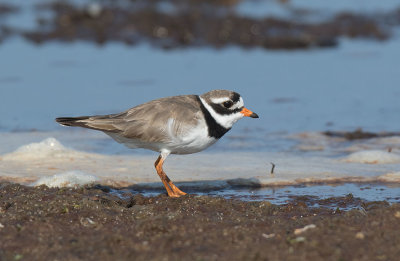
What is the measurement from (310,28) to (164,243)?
33.0 feet

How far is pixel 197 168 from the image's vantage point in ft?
23.0

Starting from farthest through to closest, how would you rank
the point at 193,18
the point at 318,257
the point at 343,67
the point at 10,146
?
1. the point at 193,18
2. the point at 343,67
3. the point at 10,146
4. the point at 318,257

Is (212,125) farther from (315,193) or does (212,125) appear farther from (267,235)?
(267,235)

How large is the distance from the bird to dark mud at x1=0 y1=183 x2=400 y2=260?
1.68ft

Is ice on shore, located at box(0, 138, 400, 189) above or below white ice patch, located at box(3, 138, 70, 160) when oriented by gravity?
below

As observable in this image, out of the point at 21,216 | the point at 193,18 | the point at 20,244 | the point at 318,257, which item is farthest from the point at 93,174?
the point at 193,18

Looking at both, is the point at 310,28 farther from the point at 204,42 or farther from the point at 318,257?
the point at 318,257

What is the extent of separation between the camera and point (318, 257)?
3928 millimetres

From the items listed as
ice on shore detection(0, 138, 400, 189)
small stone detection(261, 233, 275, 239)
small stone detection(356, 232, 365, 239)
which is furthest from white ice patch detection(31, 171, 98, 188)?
small stone detection(356, 232, 365, 239)

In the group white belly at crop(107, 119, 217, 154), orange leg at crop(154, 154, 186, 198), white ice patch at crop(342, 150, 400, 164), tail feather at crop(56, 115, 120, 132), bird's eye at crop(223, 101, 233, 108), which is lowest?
white ice patch at crop(342, 150, 400, 164)

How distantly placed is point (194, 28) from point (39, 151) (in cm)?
671

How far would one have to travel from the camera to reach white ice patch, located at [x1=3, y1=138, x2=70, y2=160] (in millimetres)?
7109

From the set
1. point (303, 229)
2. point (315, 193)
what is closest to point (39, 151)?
point (315, 193)

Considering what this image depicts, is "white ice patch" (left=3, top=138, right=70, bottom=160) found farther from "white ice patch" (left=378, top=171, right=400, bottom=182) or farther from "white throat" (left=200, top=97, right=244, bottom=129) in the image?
"white ice patch" (left=378, top=171, right=400, bottom=182)
